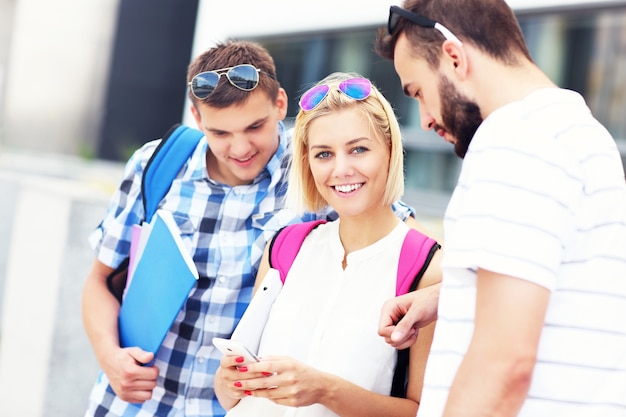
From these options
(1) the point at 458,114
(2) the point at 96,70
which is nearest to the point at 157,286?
(1) the point at 458,114

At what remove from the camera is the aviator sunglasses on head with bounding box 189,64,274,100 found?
7.95ft

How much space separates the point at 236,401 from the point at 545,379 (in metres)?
0.96

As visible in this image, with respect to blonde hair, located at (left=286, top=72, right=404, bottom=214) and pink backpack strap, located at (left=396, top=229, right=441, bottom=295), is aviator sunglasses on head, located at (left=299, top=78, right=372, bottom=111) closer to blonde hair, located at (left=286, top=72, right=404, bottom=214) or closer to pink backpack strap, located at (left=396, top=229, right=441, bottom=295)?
blonde hair, located at (left=286, top=72, right=404, bottom=214)

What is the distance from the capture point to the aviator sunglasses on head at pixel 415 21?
1.53 metres

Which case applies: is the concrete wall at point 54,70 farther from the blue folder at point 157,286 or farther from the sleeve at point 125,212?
the blue folder at point 157,286

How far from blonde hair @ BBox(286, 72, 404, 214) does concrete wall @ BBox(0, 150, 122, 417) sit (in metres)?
1.95

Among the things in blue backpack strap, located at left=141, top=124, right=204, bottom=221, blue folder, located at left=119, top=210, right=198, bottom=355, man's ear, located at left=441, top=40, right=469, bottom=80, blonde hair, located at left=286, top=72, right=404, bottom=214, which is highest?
man's ear, located at left=441, top=40, right=469, bottom=80

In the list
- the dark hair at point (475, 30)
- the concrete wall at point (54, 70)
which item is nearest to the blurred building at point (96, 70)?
the concrete wall at point (54, 70)

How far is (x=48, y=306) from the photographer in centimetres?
400

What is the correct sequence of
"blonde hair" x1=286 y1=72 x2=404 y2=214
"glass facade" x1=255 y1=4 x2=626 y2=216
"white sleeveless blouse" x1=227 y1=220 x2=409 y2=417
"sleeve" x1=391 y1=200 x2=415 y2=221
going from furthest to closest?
"glass facade" x1=255 y1=4 x2=626 y2=216
"sleeve" x1=391 y1=200 x2=415 y2=221
"blonde hair" x1=286 y1=72 x2=404 y2=214
"white sleeveless blouse" x1=227 y1=220 x2=409 y2=417

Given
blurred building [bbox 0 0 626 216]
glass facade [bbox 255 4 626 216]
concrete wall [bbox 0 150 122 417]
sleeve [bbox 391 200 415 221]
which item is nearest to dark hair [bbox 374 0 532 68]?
sleeve [bbox 391 200 415 221]

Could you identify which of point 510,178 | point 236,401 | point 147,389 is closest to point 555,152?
point 510,178

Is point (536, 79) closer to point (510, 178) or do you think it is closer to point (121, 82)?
point (510, 178)

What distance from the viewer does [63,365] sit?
3877mm
